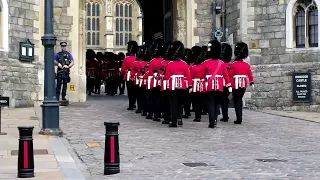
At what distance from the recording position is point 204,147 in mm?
10891

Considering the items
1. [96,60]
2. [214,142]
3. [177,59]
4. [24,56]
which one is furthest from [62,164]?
[96,60]

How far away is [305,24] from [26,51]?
8302mm

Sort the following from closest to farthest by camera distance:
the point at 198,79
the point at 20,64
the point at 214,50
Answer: the point at 214,50 → the point at 198,79 → the point at 20,64

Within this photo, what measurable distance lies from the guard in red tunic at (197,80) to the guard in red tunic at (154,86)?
2.67 ft

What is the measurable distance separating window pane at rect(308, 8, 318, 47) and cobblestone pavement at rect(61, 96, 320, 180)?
3979mm

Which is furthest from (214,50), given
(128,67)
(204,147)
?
(204,147)

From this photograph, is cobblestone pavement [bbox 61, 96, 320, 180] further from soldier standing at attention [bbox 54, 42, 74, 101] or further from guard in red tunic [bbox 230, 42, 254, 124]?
soldier standing at attention [bbox 54, 42, 74, 101]

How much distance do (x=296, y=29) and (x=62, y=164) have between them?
12391mm

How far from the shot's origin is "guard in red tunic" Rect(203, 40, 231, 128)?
13945 mm

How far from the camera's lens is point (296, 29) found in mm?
19578

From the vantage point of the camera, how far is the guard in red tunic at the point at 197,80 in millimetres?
14445

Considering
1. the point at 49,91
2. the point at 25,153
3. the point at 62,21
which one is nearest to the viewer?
the point at 25,153

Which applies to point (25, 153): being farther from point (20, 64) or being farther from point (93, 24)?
point (93, 24)

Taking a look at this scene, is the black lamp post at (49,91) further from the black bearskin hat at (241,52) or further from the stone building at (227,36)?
the stone building at (227,36)
